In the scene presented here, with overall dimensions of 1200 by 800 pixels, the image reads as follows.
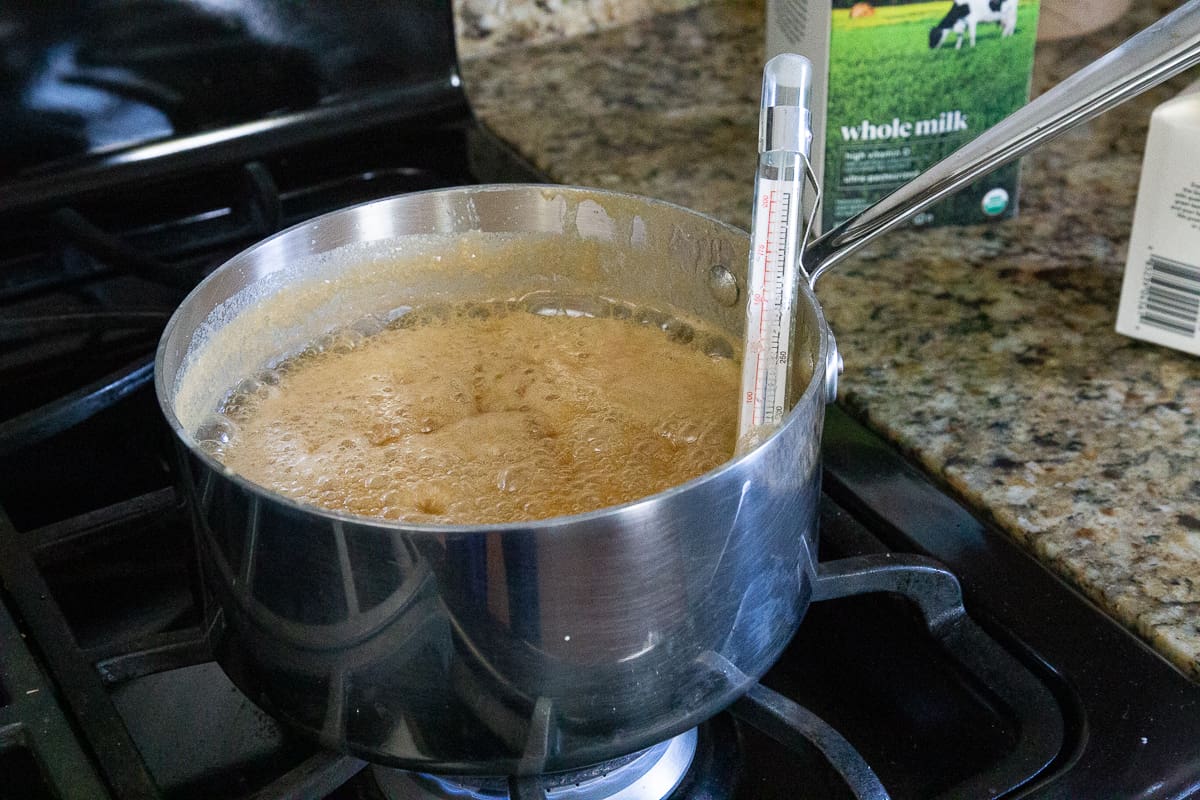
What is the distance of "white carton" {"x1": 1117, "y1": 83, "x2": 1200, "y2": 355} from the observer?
2.35ft

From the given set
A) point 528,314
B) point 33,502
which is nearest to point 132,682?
point 33,502

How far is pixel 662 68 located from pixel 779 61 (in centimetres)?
70

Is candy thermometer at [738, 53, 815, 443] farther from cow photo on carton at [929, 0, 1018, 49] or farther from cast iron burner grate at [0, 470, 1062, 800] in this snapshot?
cow photo on carton at [929, 0, 1018, 49]

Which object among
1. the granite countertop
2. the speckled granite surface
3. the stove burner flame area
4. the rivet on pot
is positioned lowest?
the stove burner flame area

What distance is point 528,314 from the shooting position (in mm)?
724

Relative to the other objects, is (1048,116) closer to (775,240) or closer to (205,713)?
(775,240)

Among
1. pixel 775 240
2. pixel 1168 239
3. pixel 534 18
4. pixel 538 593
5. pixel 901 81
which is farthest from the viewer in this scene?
pixel 534 18

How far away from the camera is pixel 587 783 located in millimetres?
563

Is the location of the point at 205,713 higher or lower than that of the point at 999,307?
lower

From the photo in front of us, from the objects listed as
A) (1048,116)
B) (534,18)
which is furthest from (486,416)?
(534,18)

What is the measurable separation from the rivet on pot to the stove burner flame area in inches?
8.9

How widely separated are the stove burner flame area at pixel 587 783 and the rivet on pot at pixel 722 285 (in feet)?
0.74

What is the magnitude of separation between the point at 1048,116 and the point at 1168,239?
22cm

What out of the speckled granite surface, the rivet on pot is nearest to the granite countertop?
the speckled granite surface
